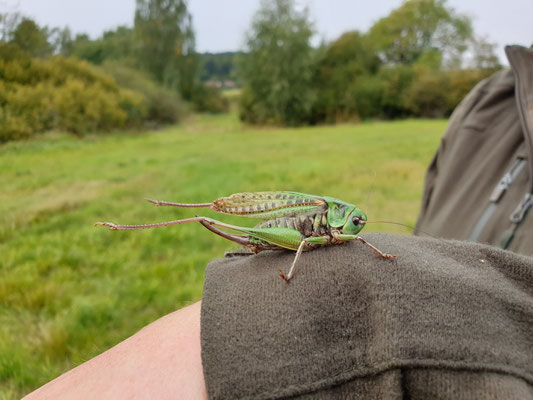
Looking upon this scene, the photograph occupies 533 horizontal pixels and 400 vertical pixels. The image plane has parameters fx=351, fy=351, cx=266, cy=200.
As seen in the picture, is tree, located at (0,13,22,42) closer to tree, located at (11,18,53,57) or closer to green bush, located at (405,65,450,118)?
tree, located at (11,18,53,57)

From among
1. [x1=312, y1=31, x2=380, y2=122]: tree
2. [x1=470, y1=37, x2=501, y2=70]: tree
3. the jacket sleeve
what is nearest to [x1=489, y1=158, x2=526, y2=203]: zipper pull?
the jacket sleeve

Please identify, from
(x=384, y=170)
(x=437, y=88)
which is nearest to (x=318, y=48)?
(x=437, y=88)

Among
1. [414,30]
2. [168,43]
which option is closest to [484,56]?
[168,43]

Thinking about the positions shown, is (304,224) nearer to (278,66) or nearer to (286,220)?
(286,220)

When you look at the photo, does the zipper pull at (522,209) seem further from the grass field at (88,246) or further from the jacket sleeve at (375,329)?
the grass field at (88,246)

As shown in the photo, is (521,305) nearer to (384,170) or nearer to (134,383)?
(134,383)

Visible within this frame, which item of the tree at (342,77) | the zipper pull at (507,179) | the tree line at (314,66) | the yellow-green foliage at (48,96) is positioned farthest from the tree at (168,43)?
the zipper pull at (507,179)
